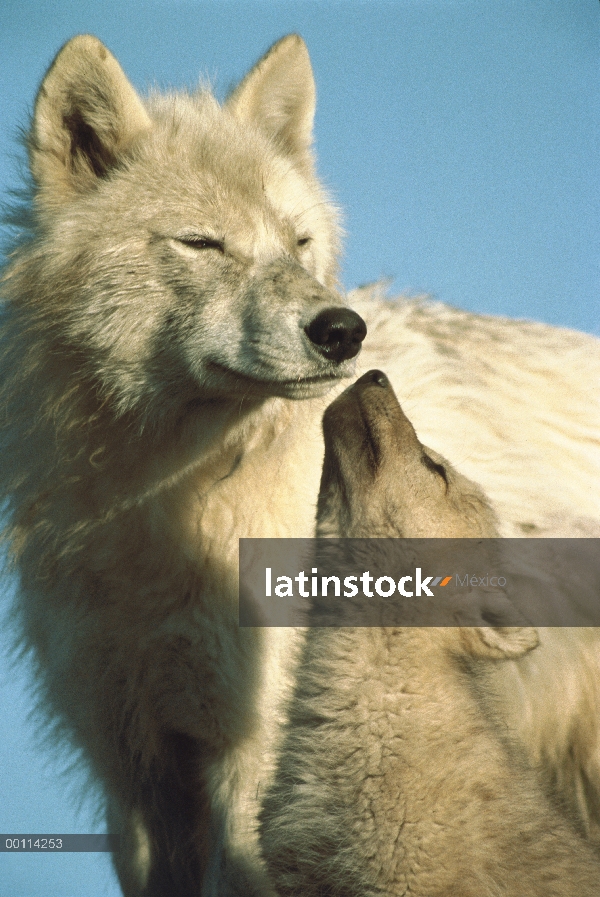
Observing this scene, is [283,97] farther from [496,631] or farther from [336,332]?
[496,631]

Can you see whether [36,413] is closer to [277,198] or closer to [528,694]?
[277,198]

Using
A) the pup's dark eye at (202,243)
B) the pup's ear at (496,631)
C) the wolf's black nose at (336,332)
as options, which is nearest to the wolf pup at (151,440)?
the pup's dark eye at (202,243)

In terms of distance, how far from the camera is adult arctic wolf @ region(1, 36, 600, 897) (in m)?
5.53

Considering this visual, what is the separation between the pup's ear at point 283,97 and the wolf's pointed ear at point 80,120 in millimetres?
608

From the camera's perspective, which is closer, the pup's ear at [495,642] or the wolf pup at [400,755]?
the wolf pup at [400,755]

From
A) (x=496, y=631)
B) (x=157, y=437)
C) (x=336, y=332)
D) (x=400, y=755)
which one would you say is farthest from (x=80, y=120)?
(x=400, y=755)

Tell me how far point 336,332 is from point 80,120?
1556mm

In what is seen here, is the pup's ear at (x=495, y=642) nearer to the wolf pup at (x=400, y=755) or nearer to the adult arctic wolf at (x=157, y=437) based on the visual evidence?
the wolf pup at (x=400, y=755)

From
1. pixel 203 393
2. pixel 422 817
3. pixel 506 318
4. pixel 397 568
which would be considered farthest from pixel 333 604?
pixel 506 318

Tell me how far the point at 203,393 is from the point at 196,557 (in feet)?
2.28

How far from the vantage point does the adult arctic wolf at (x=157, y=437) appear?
5.53 m

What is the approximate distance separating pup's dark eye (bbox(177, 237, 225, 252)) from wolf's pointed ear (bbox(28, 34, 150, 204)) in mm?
556

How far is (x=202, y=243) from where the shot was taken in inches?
219

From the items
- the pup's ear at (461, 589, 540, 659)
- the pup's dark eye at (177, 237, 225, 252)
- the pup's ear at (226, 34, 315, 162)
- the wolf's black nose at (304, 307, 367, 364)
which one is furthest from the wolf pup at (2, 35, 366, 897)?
the pup's ear at (461, 589, 540, 659)
